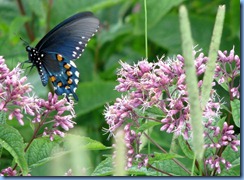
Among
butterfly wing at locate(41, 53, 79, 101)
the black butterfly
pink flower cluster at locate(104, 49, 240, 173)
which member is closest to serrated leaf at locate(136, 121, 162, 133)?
pink flower cluster at locate(104, 49, 240, 173)

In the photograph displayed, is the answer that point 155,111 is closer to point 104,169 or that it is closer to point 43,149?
point 104,169

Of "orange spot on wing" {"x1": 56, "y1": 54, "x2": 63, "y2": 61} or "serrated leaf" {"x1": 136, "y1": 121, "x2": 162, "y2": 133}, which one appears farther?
"orange spot on wing" {"x1": 56, "y1": 54, "x2": 63, "y2": 61}

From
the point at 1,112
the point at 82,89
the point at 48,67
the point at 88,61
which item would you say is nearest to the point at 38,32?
the point at 88,61

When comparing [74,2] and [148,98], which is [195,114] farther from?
[74,2]

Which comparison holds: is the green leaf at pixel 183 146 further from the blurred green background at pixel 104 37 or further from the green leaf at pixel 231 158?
the blurred green background at pixel 104 37

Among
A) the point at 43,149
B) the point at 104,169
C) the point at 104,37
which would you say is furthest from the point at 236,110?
the point at 104,37

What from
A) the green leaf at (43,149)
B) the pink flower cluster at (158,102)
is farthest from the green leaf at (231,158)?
the green leaf at (43,149)

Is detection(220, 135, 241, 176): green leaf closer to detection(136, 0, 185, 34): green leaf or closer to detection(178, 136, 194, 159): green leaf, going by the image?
detection(178, 136, 194, 159): green leaf
